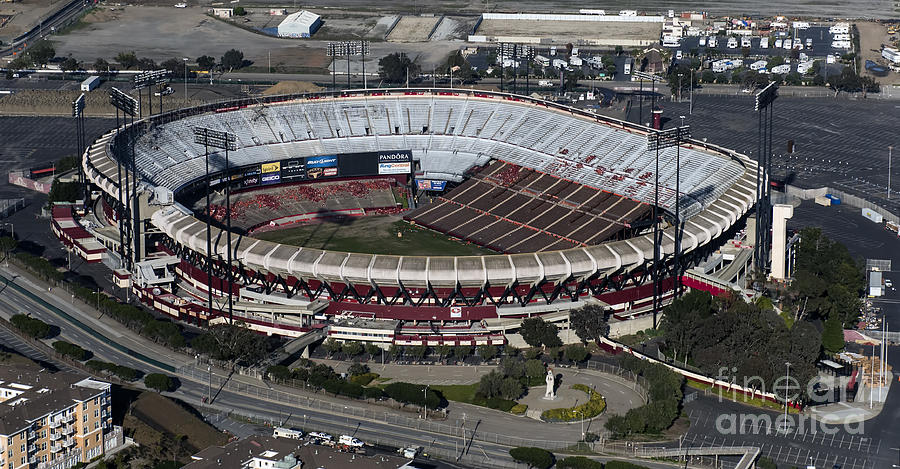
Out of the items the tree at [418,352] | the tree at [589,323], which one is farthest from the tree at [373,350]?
the tree at [589,323]

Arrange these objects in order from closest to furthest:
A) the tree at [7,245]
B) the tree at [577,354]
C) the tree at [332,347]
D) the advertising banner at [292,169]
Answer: the tree at [577,354]
the tree at [332,347]
the tree at [7,245]
the advertising banner at [292,169]

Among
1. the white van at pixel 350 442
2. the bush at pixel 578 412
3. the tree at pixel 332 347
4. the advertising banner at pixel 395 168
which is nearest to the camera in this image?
the white van at pixel 350 442

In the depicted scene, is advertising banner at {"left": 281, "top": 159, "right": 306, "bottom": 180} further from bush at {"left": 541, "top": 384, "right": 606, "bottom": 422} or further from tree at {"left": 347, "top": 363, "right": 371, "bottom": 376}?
bush at {"left": 541, "top": 384, "right": 606, "bottom": 422}

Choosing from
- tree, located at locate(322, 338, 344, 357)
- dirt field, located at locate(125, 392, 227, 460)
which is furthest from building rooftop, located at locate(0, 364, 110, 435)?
tree, located at locate(322, 338, 344, 357)

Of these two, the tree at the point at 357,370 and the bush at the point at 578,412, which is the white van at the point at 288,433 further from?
the bush at the point at 578,412

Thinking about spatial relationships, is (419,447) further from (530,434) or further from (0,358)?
(0,358)

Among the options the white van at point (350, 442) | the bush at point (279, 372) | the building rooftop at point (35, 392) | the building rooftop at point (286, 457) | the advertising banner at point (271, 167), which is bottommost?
the white van at point (350, 442)
